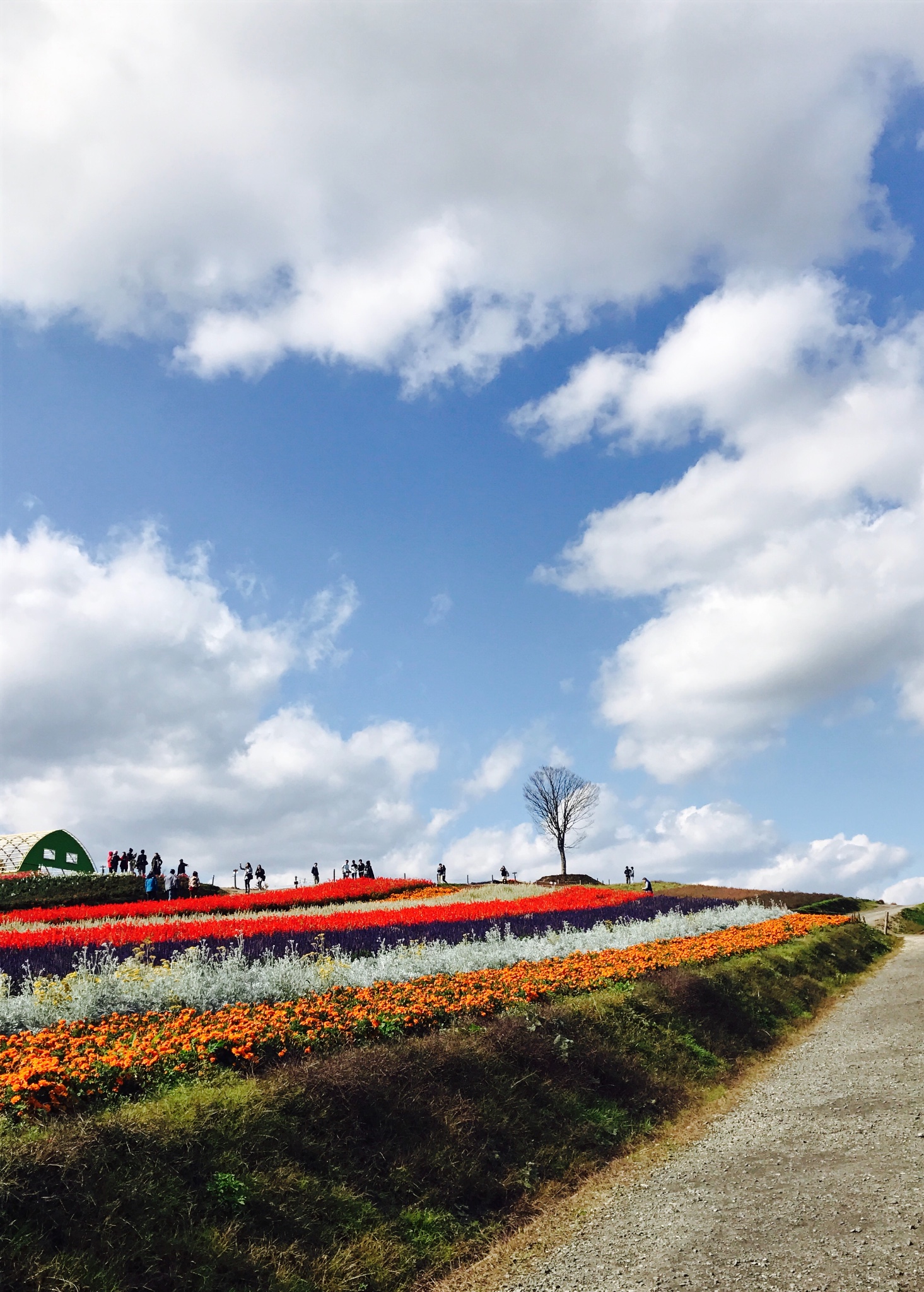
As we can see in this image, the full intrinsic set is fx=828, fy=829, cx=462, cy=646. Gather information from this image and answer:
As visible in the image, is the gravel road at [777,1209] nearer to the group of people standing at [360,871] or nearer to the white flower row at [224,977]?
the white flower row at [224,977]

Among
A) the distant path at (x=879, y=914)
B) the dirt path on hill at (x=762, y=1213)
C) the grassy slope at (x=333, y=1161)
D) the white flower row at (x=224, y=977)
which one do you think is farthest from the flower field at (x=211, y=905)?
the dirt path on hill at (x=762, y=1213)

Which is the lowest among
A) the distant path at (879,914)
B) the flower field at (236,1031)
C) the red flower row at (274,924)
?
the distant path at (879,914)

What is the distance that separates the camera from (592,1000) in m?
12.5

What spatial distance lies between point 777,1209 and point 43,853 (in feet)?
180

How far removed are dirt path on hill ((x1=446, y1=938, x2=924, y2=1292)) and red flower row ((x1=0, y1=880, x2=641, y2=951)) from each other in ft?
34.9

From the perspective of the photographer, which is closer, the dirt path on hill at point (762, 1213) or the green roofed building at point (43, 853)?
the dirt path on hill at point (762, 1213)

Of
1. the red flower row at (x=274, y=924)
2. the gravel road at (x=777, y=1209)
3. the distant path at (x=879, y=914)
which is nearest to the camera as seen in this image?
the gravel road at (x=777, y=1209)

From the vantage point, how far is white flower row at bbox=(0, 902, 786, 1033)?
1080 cm

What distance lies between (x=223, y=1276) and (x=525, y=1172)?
11.5 feet

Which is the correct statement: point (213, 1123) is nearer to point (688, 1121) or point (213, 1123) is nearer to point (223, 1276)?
point (223, 1276)

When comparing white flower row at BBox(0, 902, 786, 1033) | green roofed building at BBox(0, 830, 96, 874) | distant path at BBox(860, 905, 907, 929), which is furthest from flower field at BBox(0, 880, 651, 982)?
green roofed building at BBox(0, 830, 96, 874)

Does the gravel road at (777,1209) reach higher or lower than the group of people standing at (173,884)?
lower

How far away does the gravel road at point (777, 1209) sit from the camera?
638 cm

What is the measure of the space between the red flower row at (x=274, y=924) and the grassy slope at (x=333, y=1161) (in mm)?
9106
